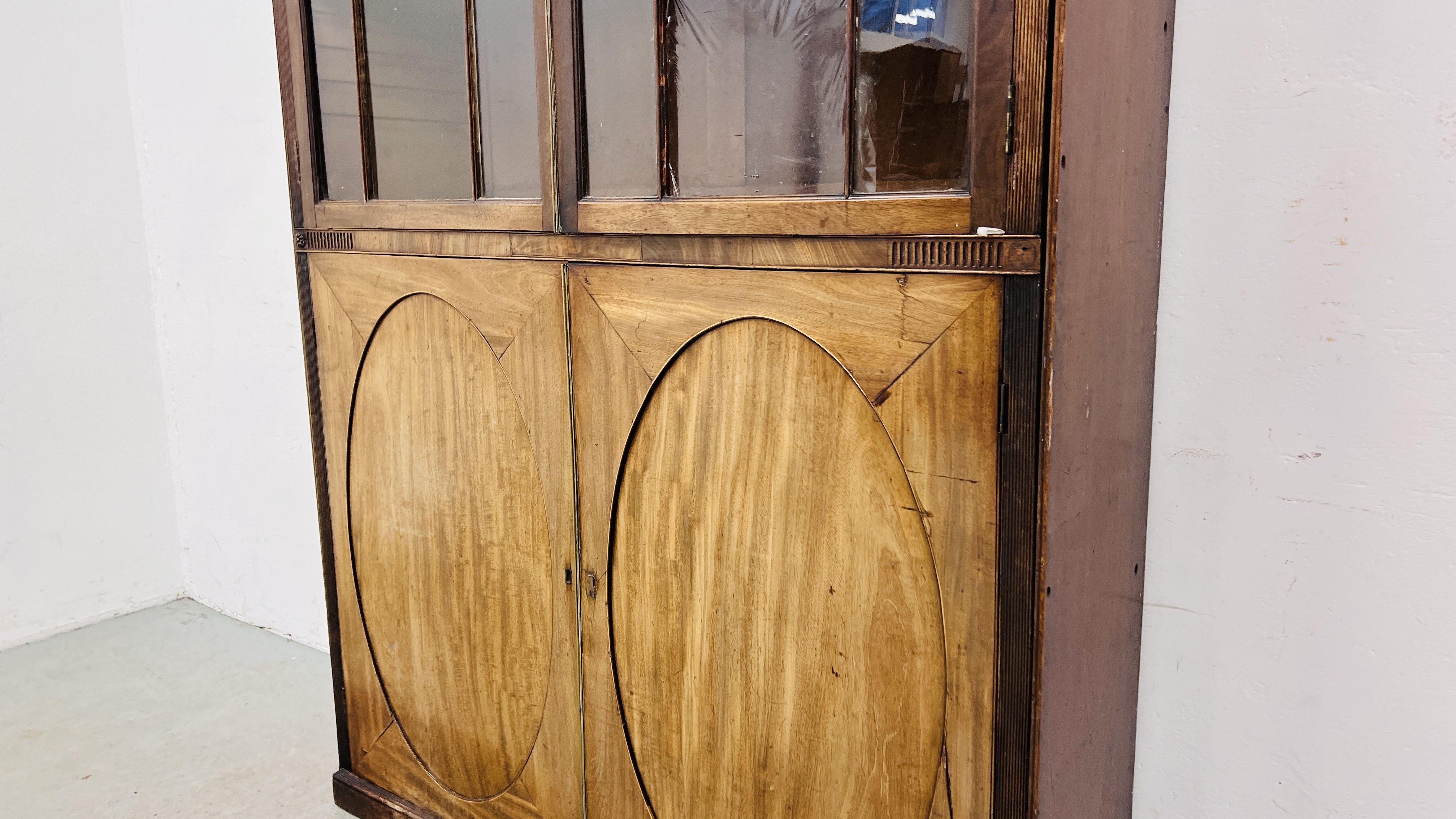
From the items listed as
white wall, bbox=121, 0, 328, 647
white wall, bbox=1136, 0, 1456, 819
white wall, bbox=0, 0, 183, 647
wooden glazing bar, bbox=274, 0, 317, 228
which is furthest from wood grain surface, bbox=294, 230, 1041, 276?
white wall, bbox=0, 0, 183, 647

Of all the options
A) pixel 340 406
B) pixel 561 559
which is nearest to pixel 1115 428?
pixel 561 559

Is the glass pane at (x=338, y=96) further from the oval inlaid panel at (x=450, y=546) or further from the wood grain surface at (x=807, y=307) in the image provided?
the wood grain surface at (x=807, y=307)

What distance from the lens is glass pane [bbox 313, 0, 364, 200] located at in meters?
1.48

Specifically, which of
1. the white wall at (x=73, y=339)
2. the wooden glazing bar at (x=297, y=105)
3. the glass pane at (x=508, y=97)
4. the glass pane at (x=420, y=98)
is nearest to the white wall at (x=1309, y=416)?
the glass pane at (x=508, y=97)

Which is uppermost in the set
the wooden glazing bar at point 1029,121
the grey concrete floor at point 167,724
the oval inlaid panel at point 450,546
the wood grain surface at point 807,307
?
the wooden glazing bar at point 1029,121

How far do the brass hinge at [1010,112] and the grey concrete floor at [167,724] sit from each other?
1658 mm

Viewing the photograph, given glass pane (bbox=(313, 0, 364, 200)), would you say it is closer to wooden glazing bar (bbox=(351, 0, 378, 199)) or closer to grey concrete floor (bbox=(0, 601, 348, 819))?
wooden glazing bar (bbox=(351, 0, 378, 199))

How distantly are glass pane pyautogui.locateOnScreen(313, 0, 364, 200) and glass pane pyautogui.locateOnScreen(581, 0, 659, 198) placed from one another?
1.57ft

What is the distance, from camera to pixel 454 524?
150 cm

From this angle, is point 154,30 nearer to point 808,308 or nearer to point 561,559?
point 561,559

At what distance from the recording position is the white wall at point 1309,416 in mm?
1160

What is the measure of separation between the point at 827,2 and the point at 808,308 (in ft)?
1.02

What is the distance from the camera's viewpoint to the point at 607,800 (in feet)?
4.43

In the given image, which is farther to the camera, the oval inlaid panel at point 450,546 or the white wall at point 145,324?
the white wall at point 145,324
